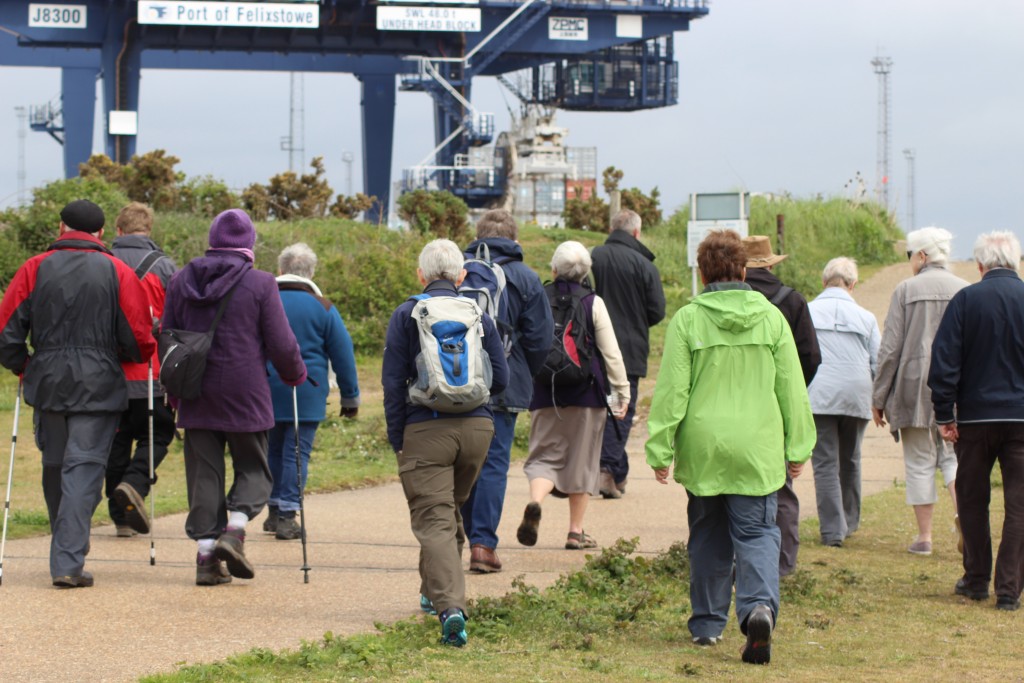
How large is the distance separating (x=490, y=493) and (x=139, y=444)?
2.45m

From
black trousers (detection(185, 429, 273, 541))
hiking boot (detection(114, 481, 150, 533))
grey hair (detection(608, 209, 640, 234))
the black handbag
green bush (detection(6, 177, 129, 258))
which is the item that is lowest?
hiking boot (detection(114, 481, 150, 533))

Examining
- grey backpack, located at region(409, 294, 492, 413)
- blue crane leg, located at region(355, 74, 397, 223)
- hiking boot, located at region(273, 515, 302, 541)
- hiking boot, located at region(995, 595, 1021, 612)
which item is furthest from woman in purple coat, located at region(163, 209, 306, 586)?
blue crane leg, located at region(355, 74, 397, 223)

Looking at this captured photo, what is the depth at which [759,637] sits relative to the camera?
19.5 feet

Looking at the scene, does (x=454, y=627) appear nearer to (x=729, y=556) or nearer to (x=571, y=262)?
(x=729, y=556)

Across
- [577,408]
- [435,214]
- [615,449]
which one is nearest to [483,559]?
[577,408]

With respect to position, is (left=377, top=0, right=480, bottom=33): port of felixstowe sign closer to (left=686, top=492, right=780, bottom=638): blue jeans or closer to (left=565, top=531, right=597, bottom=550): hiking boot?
(left=565, top=531, right=597, bottom=550): hiking boot

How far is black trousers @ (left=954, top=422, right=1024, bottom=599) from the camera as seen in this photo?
748 centimetres

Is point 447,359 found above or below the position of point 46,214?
below

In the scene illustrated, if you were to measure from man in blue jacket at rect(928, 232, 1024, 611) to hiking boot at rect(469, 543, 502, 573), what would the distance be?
2.48 meters

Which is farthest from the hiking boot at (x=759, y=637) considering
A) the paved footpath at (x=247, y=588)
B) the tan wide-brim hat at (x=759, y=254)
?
the tan wide-brim hat at (x=759, y=254)

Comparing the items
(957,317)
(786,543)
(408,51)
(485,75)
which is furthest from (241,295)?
(485,75)

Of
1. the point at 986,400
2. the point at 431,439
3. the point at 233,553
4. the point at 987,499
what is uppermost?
the point at 986,400

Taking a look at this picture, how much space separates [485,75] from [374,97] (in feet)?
14.5

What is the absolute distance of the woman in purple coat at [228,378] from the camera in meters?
7.44
